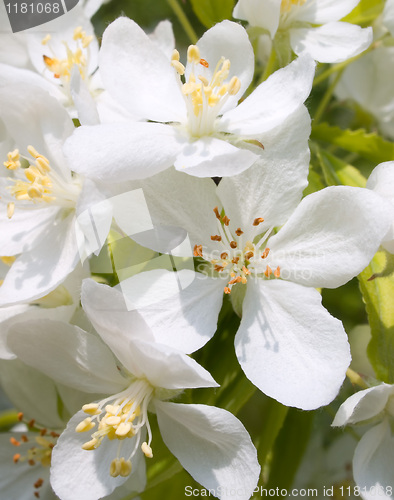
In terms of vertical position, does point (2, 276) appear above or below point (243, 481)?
above

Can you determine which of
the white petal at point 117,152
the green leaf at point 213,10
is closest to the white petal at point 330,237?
the white petal at point 117,152

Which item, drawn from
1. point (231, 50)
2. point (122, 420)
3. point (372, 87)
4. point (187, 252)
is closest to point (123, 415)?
point (122, 420)

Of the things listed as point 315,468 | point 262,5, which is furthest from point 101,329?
point 315,468

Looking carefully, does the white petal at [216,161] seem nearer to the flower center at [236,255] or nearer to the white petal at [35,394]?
the flower center at [236,255]

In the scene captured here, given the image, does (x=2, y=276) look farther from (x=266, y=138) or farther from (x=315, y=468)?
(x=315, y=468)

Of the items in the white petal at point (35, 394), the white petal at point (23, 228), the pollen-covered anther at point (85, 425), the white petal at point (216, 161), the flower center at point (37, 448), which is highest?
the white petal at point (216, 161)

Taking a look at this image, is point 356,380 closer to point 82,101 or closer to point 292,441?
point 292,441

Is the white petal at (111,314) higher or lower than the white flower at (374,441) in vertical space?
higher

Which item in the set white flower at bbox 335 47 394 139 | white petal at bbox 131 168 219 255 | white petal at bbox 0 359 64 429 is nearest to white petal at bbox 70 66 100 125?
white petal at bbox 131 168 219 255
